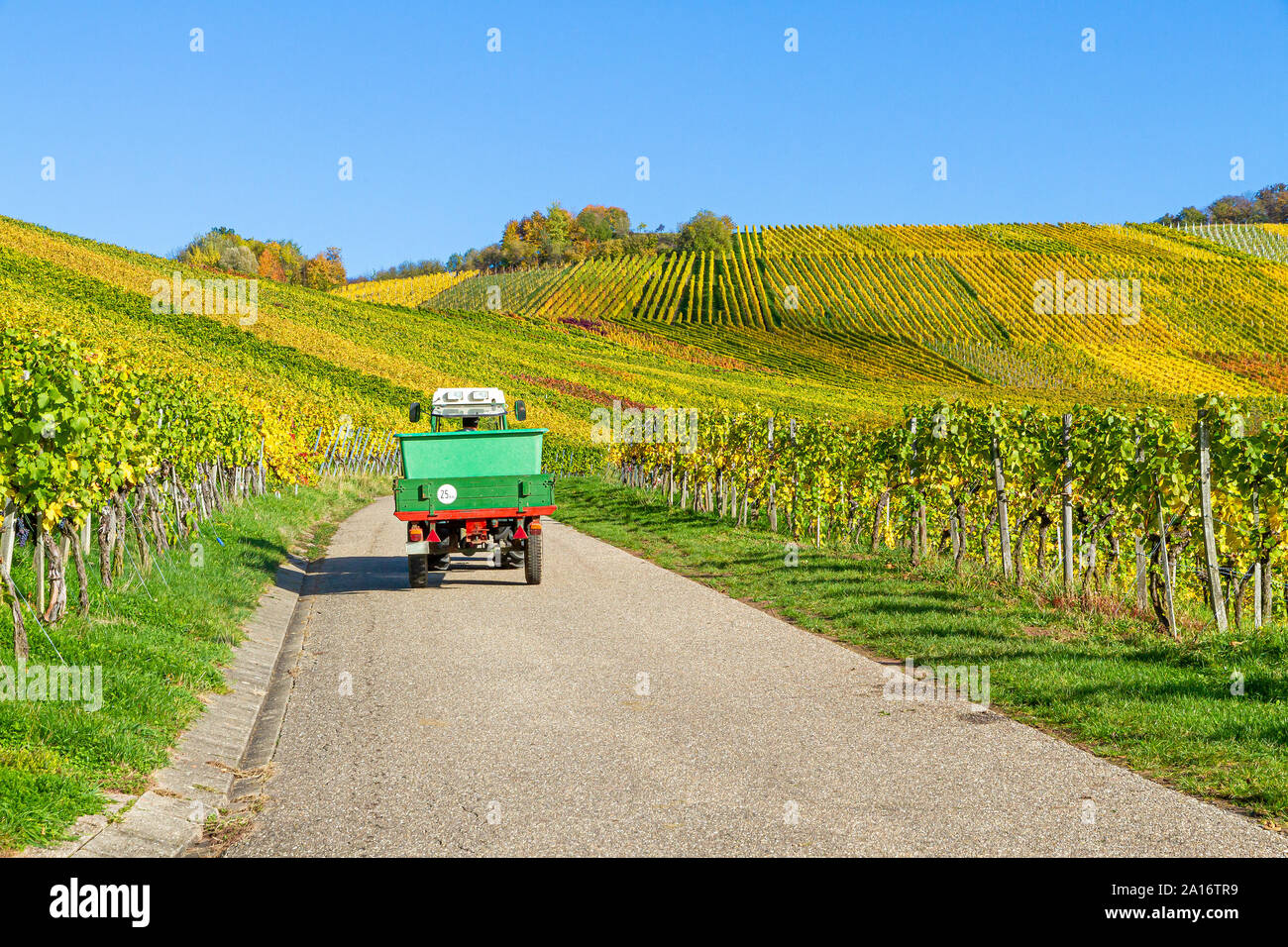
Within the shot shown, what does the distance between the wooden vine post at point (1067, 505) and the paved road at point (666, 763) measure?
3.17 meters

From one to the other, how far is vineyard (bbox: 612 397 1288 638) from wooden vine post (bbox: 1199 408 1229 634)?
0.02 meters

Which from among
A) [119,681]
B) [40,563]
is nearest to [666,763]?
[119,681]

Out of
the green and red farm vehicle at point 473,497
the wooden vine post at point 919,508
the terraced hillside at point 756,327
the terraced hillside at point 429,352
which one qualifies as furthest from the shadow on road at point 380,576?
the terraced hillside at point 429,352

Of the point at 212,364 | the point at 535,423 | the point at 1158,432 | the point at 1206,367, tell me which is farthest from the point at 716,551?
the point at 1206,367

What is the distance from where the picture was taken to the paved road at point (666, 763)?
17.1 feet

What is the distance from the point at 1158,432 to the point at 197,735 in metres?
9.92

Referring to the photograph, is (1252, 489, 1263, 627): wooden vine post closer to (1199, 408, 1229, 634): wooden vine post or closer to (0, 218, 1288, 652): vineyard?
(0, 218, 1288, 652): vineyard

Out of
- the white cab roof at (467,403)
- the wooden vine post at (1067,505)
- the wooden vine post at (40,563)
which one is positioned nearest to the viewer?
the wooden vine post at (40,563)

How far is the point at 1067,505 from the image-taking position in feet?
41.2

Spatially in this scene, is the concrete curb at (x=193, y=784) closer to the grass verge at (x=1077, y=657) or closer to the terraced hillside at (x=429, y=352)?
the grass verge at (x=1077, y=657)

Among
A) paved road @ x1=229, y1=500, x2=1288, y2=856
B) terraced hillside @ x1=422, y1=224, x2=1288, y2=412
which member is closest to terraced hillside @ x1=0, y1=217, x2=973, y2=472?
terraced hillside @ x1=422, y1=224, x2=1288, y2=412

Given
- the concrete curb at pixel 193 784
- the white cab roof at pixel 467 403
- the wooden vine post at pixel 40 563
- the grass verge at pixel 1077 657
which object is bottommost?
the concrete curb at pixel 193 784

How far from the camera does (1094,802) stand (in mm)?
5711
